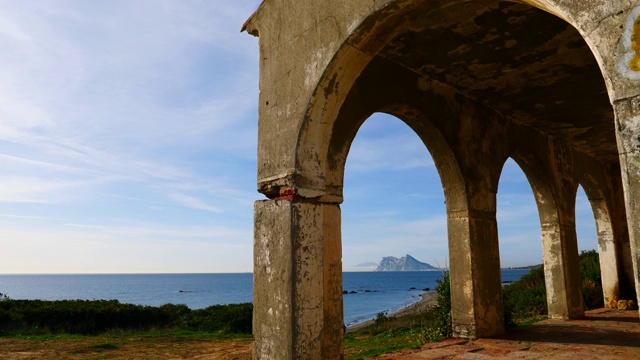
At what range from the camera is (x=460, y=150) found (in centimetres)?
688

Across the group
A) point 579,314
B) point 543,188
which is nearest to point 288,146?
point 543,188

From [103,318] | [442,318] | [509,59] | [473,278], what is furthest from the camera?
[103,318]

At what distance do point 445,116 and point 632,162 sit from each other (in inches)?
180

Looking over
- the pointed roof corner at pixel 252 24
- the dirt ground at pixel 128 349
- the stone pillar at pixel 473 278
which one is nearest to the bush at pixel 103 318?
the dirt ground at pixel 128 349

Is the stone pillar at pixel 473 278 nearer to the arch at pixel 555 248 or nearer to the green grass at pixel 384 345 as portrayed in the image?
the green grass at pixel 384 345

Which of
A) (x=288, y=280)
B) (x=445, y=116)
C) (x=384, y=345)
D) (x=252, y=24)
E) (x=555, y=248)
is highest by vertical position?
(x=252, y=24)

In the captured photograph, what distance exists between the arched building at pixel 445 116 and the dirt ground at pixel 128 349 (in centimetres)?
579

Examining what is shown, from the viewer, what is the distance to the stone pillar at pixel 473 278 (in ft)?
21.8

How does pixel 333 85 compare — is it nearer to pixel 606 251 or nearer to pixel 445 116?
pixel 445 116

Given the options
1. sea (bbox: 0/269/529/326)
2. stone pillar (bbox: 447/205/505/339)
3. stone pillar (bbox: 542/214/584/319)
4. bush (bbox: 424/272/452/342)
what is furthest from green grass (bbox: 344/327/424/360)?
sea (bbox: 0/269/529/326)

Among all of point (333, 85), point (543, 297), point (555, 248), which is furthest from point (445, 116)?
point (543, 297)

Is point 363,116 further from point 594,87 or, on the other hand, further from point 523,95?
point 594,87

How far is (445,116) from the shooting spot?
21.9ft

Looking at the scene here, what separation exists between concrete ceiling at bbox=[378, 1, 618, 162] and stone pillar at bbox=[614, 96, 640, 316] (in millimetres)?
1778
